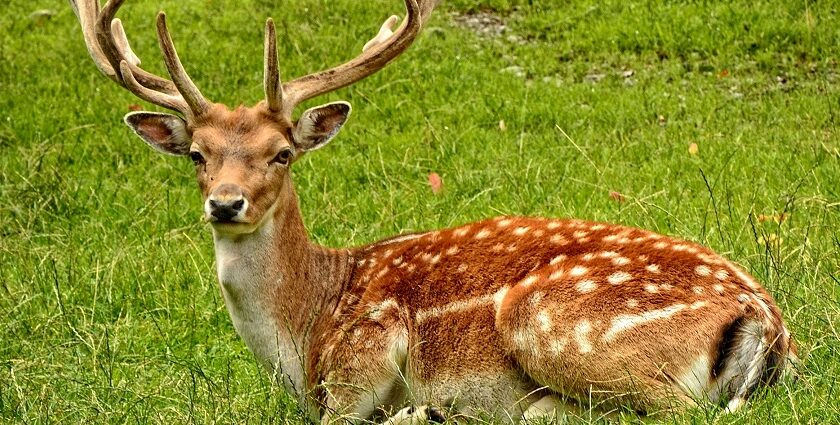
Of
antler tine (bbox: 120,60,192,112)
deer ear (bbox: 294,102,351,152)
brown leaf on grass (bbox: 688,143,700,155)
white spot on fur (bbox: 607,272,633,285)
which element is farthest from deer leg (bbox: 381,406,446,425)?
brown leaf on grass (bbox: 688,143,700,155)

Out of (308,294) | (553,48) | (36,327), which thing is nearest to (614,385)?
(308,294)

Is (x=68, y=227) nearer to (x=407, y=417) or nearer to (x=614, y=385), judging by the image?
(x=407, y=417)

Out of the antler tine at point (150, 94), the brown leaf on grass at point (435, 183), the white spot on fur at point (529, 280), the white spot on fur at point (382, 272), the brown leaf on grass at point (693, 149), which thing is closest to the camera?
A: the white spot on fur at point (529, 280)

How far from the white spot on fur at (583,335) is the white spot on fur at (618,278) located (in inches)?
7.9

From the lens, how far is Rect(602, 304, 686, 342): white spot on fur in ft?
17.1

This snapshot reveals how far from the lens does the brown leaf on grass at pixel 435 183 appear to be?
29.0ft

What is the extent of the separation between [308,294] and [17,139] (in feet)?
16.3

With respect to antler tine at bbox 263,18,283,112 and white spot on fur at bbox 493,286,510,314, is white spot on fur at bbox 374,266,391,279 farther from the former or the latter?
antler tine at bbox 263,18,283,112

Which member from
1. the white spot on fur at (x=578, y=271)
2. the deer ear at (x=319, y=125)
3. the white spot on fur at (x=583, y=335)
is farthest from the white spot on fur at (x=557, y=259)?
the deer ear at (x=319, y=125)

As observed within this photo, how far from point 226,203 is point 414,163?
13.5 feet

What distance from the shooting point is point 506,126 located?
10.2 meters

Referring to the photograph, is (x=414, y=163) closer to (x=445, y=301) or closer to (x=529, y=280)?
(x=445, y=301)

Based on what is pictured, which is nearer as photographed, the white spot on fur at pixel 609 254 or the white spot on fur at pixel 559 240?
the white spot on fur at pixel 609 254

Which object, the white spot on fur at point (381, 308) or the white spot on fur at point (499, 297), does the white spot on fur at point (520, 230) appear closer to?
the white spot on fur at point (499, 297)
